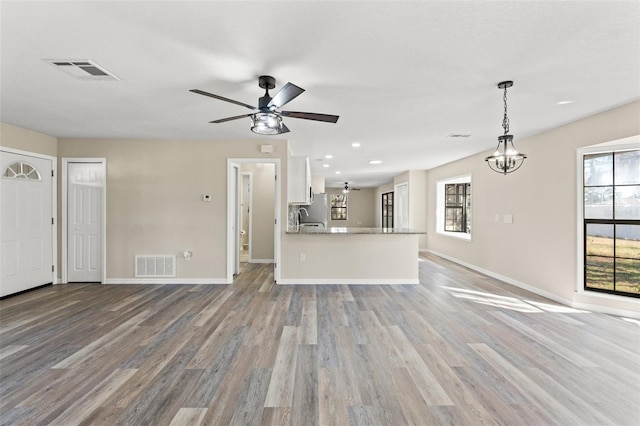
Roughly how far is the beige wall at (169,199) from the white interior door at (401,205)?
5257 millimetres

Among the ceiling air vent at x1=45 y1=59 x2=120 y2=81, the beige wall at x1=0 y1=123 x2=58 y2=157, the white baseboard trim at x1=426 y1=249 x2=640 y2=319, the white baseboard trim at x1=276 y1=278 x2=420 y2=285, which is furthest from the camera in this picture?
the white baseboard trim at x1=276 y1=278 x2=420 y2=285

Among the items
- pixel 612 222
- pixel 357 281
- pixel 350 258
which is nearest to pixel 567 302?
pixel 612 222

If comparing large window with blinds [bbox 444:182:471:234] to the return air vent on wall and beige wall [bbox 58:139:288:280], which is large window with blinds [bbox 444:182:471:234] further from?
the return air vent on wall

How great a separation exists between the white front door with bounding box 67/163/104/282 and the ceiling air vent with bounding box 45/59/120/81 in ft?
9.60

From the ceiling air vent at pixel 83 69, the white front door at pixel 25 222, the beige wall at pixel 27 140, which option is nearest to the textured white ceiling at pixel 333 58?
the ceiling air vent at pixel 83 69

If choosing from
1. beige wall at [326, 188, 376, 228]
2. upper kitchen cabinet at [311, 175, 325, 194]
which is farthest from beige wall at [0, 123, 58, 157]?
beige wall at [326, 188, 376, 228]

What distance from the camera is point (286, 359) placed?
2.45 metres

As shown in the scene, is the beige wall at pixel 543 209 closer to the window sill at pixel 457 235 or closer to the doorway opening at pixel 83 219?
the window sill at pixel 457 235

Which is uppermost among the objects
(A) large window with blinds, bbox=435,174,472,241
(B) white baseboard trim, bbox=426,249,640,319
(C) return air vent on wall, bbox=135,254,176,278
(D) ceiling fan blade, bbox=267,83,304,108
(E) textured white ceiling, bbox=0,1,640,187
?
(E) textured white ceiling, bbox=0,1,640,187

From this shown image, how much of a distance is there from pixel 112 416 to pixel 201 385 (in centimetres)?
52

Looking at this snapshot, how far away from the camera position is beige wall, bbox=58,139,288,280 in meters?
4.91

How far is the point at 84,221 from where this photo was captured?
4.94m

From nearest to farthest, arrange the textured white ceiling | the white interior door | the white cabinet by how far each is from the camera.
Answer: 1. the textured white ceiling
2. the white cabinet
3. the white interior door

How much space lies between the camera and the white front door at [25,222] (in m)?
4.09
